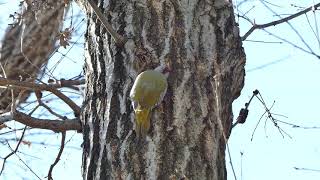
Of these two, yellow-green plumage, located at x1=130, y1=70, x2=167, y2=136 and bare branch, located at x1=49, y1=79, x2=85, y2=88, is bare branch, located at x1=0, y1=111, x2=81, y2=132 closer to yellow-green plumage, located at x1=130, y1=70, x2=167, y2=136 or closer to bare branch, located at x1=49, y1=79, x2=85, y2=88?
yellow-green plumage, located at x1=130, y1=70, x2=167, y2=136

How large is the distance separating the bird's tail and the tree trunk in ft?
0.06

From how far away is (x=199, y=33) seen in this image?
1.76 meters

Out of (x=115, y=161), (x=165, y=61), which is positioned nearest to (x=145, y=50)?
(x=165, y=61)

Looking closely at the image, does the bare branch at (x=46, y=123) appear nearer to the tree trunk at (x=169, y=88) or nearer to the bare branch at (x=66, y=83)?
the tree trunk at (x=169, y=88)

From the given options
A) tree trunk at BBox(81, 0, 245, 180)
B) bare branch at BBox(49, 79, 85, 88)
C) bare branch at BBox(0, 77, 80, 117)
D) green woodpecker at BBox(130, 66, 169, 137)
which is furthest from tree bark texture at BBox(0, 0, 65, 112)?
green woodpecker at BBox(130, 66, 169, 137)

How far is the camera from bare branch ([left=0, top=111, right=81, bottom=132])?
1.83 metres

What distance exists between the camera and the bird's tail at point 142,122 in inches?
62.4

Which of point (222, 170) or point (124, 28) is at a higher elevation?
point (124, 28)

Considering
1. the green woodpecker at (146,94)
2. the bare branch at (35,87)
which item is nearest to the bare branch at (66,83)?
the bare branch at (35,87)

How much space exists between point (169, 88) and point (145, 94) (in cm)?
8

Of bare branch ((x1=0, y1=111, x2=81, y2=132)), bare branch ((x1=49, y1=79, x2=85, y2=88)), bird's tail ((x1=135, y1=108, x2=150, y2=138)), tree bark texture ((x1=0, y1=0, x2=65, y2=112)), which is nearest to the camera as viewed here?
bird's tail ((x1=135, y1=108, x2=150, y2=138))

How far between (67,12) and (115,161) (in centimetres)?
162

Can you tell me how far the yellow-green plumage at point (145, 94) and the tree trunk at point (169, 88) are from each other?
0.09 ft

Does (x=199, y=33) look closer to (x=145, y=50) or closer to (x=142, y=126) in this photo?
(x=145, y=50)
